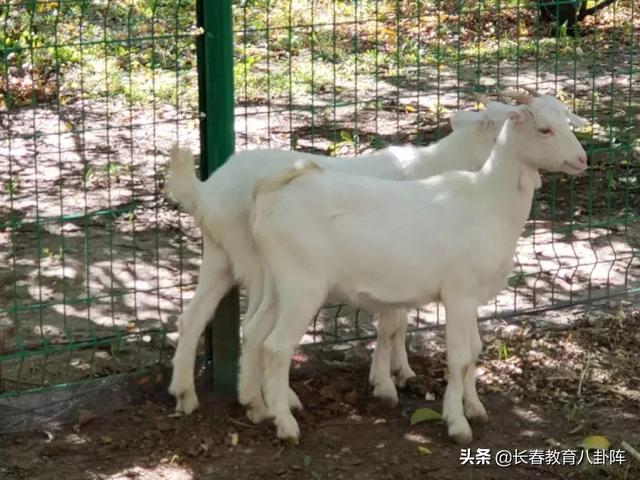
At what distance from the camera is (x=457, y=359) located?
17.4 feet

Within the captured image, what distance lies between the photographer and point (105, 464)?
509 cm

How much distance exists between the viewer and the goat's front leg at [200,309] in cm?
545

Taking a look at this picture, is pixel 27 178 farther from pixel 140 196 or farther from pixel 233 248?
pixel 233 248

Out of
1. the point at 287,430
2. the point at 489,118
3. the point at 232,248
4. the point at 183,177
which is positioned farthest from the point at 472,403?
the point at 183,177

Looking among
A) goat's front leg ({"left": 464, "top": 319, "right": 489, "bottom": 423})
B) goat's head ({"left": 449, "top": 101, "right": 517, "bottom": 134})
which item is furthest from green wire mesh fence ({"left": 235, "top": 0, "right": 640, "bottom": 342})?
goat's front leg ({"left": 464, "top": 319, "right": 489, "bottom": 423})

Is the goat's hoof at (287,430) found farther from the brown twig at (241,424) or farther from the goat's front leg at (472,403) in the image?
the goat's front leg at (472,403)

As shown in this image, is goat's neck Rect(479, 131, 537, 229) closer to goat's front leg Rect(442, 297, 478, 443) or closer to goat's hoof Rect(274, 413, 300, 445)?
goat's front leg Rect(442, 297, 478, 443)

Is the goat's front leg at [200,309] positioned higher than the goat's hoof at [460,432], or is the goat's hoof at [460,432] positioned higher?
the goat's front leg at [200,309]

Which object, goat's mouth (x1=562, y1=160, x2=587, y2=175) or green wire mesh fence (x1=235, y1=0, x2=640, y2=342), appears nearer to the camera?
goat's mouth (x1=562, y1=160, x2=587, y2=175)

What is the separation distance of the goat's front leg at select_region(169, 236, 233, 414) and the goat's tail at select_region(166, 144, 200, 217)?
0.80 feet

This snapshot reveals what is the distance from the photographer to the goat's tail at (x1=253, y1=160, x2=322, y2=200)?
5094mm

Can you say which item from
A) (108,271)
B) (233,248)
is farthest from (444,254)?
(108,271)

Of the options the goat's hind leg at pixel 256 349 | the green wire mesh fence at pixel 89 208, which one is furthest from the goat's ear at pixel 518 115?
the green wire mesh fence at pixel 89 208

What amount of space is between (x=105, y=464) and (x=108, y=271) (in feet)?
6.79
